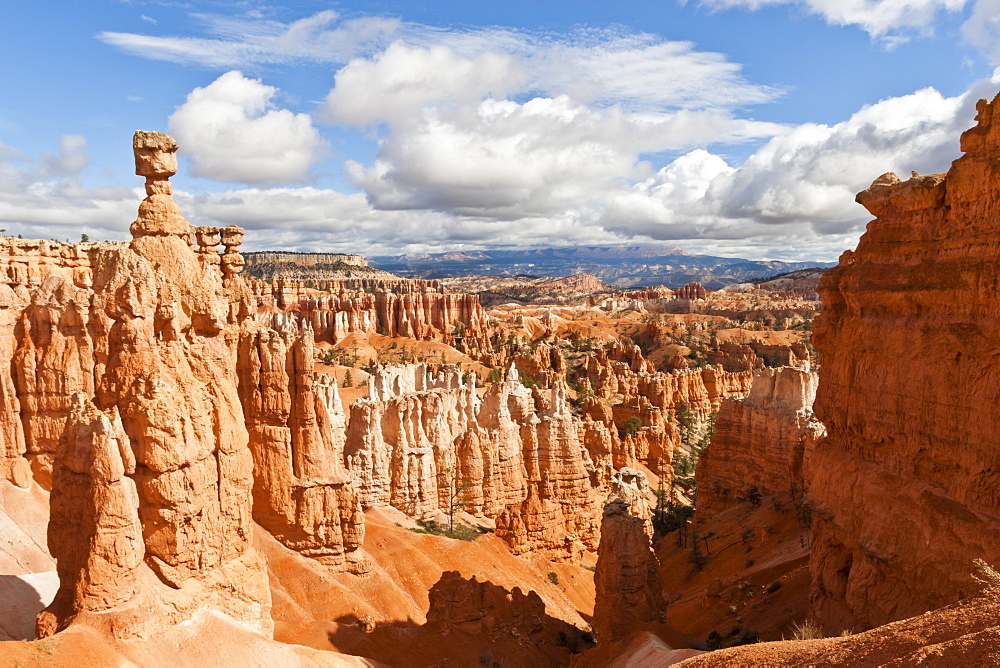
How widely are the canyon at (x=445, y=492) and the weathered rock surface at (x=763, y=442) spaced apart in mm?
185

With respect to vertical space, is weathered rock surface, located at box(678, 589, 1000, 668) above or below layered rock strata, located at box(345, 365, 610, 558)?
above

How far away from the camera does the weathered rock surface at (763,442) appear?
114 ft

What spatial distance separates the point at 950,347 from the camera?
1452 cm

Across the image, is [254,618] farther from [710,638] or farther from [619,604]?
[710,638]

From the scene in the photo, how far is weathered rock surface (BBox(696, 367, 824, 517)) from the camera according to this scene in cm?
3488

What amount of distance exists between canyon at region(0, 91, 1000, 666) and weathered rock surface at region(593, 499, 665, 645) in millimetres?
80

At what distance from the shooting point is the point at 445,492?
32281mm

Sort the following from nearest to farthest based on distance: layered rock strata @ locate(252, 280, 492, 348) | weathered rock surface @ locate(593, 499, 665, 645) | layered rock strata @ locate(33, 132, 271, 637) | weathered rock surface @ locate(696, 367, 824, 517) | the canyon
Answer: layered rock strata @ locate(33, 132, 271, 637) < the canyon < weathered rock surface @ locate(593, 499, 665, 645) < weathered rock surface @ locate(696, 367, 824, 517) < layered rock strata @ locate(252, 280, 492, 348)

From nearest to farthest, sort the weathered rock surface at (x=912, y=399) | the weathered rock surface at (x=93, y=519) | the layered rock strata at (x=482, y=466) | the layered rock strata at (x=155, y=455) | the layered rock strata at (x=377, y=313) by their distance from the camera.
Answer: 1. the weathered rock surface at (x=93, y=519)
2. the layered rock strata at (x=155, y=455)
3. the weathered rock surface at (x=912, y=399)
4. the layered rock strata at (x=482, y=466)
5. the layered rock strata at (x=377, y=313)

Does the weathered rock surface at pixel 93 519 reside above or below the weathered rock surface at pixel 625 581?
above

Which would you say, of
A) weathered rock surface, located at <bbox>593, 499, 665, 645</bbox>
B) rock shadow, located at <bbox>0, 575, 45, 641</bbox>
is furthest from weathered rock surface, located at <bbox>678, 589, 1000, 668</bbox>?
rock shadow, located at <bbox>0, 575, 45, 641</bbox>

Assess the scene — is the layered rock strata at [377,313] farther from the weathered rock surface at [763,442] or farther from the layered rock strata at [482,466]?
the layered rock strata at [482,466]

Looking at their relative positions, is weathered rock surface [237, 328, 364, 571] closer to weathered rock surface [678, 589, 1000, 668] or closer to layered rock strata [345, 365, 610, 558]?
layered rock strata [345, 365, 610, 558]

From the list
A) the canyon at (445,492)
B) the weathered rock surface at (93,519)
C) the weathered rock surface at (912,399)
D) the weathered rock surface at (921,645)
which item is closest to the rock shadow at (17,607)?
the canyon at (445,492)
